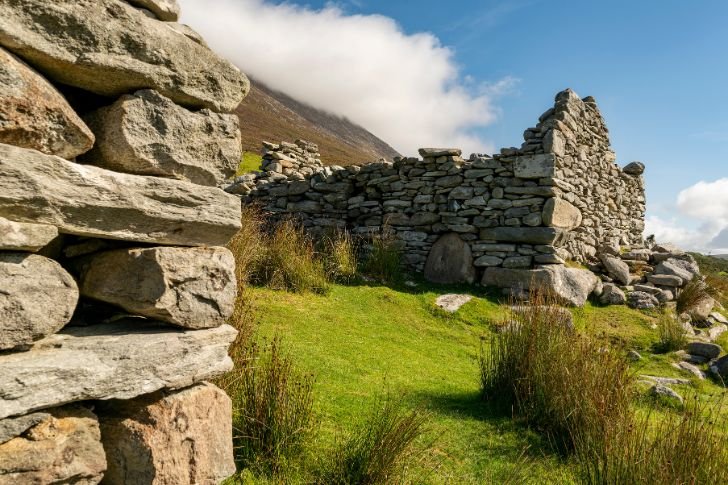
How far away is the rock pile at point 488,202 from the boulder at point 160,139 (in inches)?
277

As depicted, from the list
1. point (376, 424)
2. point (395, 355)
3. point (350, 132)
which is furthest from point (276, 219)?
point (350, 132)

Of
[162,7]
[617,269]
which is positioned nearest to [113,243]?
[162,7]

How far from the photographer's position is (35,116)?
1.82 meters

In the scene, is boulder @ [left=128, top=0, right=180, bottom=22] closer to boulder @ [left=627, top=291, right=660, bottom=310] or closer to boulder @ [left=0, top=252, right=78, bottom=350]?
boulder @ [left=0, top=252, right=78, bottom=350]

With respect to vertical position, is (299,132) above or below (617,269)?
above

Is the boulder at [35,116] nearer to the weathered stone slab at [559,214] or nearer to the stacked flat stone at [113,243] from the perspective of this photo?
the stacked flat stone at [113,243]

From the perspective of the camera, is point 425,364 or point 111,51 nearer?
point 111,51

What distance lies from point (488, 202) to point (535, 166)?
1.06m

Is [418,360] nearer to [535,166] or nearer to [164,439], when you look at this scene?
[164,439]

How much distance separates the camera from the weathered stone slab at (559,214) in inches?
333

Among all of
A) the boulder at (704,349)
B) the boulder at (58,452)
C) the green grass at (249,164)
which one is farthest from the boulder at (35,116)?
the green grass at (249,164)

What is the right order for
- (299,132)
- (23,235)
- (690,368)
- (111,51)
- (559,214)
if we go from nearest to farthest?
(23,235) < (111,51) < (690,368) < (559,214) < (299,132)

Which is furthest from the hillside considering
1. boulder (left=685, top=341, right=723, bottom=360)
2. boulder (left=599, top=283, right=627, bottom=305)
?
boulder (left=685, top=341, right=723, bottom=360)

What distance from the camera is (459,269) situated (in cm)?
921
